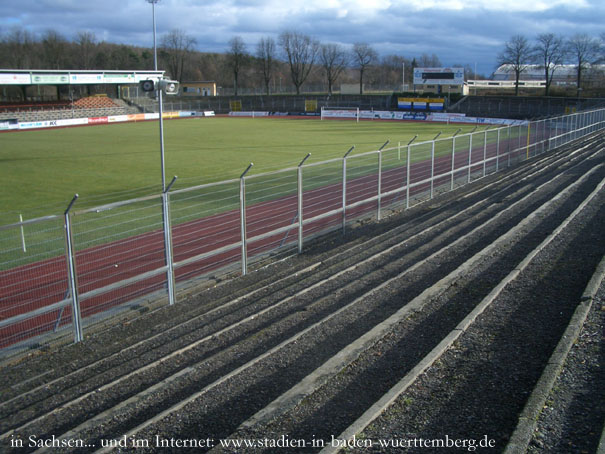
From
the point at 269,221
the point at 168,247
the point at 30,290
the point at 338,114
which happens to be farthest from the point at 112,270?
the point at 338,114

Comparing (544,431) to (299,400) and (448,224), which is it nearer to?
(299,400)

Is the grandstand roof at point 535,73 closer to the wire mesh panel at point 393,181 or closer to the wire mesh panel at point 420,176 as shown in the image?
the wire mesh panel at point 420,176

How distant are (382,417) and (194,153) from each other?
29115mm

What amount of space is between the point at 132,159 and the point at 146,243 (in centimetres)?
1842

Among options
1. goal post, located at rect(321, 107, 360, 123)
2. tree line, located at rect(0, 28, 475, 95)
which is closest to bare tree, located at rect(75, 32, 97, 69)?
tree line, located at rect(0, 28, 475, 95)

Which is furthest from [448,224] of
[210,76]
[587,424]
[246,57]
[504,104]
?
[210,76]

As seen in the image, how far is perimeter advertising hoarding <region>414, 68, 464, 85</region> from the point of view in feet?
271

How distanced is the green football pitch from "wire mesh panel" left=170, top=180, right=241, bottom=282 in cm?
414

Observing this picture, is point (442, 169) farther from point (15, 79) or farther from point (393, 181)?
point (15, 79)

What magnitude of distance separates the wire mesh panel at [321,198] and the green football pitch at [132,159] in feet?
10.7

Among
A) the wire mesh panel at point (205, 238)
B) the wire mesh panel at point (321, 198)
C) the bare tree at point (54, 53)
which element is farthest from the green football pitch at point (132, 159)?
the bare tree at point (54, 53)

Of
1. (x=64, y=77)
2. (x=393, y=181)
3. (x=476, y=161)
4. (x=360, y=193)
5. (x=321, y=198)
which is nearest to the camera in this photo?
(x=321, y=198)

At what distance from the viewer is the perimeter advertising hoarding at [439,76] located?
82.8 metres

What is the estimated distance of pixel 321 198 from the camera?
1798cm
